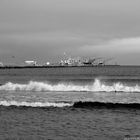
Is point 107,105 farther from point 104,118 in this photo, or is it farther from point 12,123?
point 12,123

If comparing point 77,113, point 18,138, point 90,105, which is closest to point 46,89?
point 90,105

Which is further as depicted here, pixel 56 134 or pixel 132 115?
pixel 132 115

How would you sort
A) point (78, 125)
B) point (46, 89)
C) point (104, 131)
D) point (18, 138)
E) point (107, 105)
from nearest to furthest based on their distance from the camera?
point (18, 138), point (104, 131), point (78, 125), point (107, 105), point (46, 89)

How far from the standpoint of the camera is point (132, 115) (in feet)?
85.3

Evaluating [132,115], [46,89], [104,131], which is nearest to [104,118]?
[132,115]

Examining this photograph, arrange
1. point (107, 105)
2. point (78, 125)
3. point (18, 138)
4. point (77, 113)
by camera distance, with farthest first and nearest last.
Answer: point (107, 105) → point (77, 113) → point (78, 125) → point (18, 138)

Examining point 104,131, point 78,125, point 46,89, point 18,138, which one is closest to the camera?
point 18,138

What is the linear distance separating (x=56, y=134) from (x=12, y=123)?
13.0 feet

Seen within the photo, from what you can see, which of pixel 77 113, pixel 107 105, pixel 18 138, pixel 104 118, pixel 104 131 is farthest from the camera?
pixel 107 105

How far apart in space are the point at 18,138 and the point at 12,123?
4075 millimetres

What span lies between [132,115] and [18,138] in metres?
9.32

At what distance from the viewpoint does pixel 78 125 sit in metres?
22.3

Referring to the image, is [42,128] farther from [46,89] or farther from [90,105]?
[46,89]

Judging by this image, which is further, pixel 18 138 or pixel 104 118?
pixel 104 118
